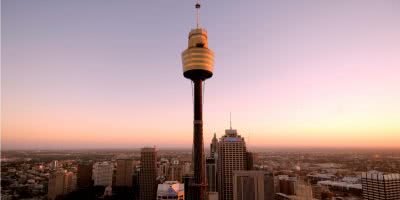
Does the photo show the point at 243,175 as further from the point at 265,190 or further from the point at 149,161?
the point at 149,161

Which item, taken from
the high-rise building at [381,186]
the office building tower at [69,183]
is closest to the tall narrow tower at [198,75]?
the high-rise building at [381,186]

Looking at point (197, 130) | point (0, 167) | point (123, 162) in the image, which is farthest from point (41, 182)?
point (197, 130)

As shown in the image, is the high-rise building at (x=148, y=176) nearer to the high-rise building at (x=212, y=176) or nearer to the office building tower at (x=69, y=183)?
the high-rise building at (x=212, y=176)

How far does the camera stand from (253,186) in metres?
108

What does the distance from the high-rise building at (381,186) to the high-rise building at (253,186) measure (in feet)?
101

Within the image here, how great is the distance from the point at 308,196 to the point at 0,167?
405 ft

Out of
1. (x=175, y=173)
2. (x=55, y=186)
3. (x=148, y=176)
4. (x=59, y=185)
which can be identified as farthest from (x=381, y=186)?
(x=59, y=185)

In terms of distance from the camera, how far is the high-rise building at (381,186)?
8831 cm

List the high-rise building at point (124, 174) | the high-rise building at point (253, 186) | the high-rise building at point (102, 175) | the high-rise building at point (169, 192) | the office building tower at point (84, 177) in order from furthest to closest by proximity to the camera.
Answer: the high-rise building at point (102, 175) < the high-rise building at point (124, 174) < the office building tower at point (84, 177) < the high-rise building at point (253, 186) < the high-rise building at point (169, 192)

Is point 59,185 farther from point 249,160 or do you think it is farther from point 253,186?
point 249,160

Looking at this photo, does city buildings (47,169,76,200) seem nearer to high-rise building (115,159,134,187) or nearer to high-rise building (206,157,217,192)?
high-rise building (115,159,134,187)

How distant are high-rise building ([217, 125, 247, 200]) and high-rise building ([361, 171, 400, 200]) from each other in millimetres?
49432

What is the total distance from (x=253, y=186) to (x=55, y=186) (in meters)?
77.4

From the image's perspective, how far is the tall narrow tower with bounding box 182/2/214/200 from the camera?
219 ft
